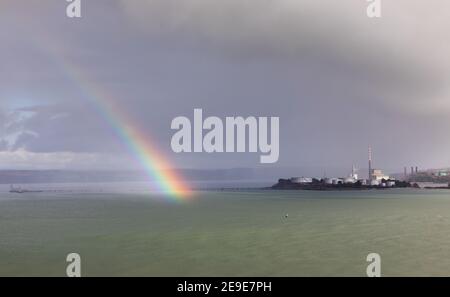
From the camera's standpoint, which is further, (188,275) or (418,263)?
(418,263)

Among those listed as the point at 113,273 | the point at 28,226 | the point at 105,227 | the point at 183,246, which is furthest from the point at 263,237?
the point at 28,226

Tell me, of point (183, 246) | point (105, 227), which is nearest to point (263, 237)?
point (183, 246)

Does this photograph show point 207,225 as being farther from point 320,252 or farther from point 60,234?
point 320,252

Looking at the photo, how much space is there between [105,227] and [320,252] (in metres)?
25.4

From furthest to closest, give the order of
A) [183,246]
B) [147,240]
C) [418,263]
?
[147,240], [183,246], [418,263]

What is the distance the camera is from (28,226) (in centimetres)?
4416

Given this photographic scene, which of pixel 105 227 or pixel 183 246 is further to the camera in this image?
pixel 105 227

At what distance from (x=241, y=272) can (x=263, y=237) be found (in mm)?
13896

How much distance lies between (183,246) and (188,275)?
912 cm
